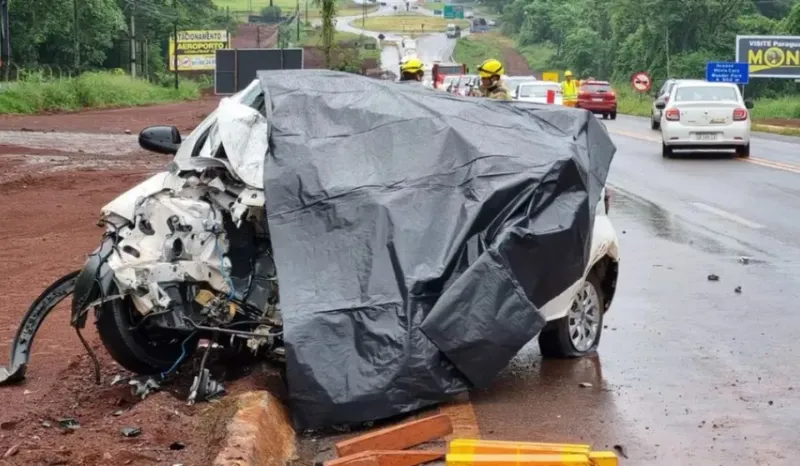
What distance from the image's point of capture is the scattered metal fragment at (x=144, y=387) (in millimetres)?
6785

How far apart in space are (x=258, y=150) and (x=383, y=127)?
81cm

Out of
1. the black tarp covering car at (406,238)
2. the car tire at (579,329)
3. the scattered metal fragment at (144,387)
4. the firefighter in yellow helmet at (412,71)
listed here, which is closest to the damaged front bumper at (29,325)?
the scattered metal fragment at (144,387)

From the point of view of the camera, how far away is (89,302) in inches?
255

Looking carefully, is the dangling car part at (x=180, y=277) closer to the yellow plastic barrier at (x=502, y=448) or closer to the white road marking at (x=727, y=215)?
the yellow plastic barrier at (x=502, y=448)

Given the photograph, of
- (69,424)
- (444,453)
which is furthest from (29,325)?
(444,453)

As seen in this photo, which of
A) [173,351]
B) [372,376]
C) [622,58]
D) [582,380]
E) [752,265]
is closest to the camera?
[372,376]

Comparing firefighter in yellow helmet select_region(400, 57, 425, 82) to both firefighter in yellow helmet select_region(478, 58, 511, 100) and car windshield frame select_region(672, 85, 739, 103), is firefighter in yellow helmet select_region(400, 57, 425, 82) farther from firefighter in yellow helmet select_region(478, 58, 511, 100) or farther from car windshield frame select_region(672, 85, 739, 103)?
car windshield frame select_region(672, 85, 739, 103)

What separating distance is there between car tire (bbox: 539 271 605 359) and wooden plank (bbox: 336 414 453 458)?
5.52 ft

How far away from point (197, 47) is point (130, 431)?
8344cm

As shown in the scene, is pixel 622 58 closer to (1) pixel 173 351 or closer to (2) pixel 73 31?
(2) pixel 73 31

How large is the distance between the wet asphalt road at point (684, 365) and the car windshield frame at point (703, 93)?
11095mm

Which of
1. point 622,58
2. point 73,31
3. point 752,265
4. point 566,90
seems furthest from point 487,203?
point 622,58

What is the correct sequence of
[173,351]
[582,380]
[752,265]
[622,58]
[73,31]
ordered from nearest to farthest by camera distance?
[173,351]
[582,380]
[752,265]
[73,31]
[622,58]

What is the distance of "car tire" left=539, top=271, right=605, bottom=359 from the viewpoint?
7.85 metres
